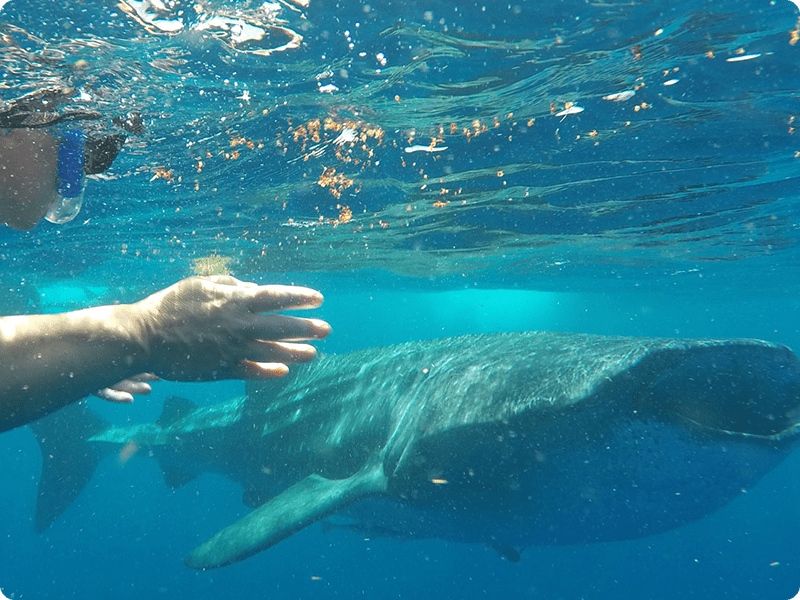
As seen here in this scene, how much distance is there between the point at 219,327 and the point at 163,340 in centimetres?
29

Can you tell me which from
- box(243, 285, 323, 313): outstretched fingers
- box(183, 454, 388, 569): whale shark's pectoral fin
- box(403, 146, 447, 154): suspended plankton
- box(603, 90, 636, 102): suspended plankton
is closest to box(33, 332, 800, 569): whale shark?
box(183, 454, 388, 569): whale shark's pectoral fin

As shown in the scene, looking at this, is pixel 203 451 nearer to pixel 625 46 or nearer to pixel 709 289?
pixel 625 46

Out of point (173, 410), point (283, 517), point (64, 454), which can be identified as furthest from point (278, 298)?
point (64, 454)

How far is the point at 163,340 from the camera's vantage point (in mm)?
2363

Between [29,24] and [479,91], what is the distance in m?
5.95

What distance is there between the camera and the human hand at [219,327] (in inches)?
93.7

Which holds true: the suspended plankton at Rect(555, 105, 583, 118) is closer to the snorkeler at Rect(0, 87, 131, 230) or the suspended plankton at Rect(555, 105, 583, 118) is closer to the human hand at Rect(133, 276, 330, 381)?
the snorkeler at Rect(0, 87, 131, 230)

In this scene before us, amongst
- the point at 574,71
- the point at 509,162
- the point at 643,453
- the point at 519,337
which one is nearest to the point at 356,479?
the point at 519,337

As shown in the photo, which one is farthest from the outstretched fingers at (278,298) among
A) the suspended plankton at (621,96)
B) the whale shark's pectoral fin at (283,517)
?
the suspended plankton at (621,96)

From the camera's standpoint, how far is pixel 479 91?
7.20 metres

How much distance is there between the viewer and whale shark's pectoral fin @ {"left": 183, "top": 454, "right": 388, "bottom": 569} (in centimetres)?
586

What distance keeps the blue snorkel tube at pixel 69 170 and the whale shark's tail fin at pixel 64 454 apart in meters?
11.1

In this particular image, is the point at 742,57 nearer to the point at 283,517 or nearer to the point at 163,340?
the point at 163,340

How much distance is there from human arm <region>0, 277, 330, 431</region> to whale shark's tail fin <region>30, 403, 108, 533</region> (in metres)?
13.7
